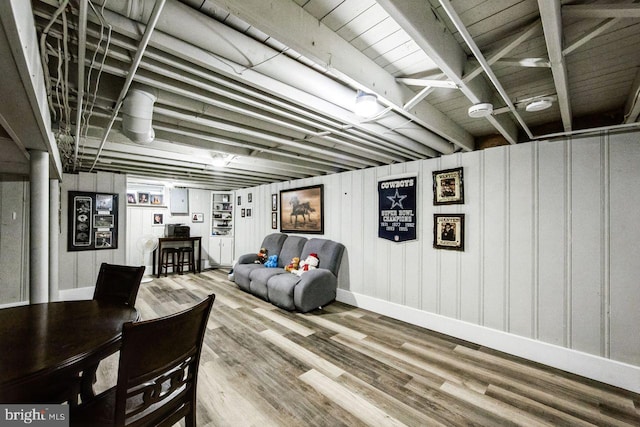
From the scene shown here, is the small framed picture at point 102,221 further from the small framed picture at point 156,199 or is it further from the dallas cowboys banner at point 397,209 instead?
the dallas cowboys banner at point 397,209

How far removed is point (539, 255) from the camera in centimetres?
282

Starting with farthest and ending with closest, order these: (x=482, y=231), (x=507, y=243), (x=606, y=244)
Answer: (x=482, y=231), (x=507, y=243), (x=606, y=244)

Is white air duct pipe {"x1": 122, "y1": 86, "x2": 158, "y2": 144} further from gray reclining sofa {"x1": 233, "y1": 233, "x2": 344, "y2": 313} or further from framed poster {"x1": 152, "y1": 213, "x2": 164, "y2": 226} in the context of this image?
framed poster {"x1": 152, "y1": 213, "x2": 164, "y2": 226}

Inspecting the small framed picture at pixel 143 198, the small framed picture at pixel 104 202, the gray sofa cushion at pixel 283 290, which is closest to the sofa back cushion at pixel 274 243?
the gray sofa cushion at pixel 283 290

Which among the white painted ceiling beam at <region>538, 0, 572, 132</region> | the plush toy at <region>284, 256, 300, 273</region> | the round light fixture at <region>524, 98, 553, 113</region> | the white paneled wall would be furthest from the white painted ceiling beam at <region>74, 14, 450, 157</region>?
the plush toy at <region>284, 256, 300, 273</region>

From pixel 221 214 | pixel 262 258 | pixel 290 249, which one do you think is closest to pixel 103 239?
pixel 262 258

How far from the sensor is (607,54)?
165 centimetres

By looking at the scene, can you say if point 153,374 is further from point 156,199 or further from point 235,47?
point 156,199

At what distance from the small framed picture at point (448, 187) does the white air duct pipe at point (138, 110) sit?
326 cm

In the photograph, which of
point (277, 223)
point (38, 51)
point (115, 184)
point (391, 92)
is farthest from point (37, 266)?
point (277, 223)

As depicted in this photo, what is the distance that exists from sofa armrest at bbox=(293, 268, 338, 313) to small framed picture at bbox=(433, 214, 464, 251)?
5.77ft

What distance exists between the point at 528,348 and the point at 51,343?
398 cm

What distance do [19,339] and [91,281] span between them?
4.57 m

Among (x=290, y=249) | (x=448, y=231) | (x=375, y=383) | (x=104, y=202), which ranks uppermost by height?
(x=104, y=202)
